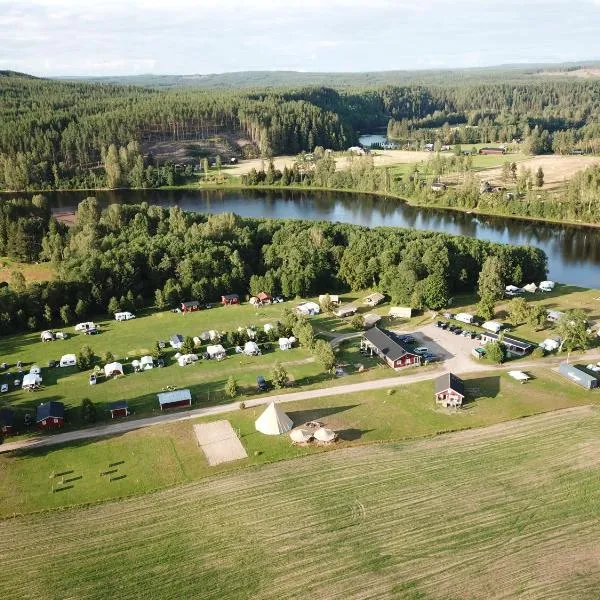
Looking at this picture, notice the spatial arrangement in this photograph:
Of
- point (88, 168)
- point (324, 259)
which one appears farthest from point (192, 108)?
point (324, 259)

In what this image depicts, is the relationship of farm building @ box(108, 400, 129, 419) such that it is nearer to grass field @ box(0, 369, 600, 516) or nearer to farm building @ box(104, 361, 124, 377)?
grass field @ box(0, 369, 600, 516)

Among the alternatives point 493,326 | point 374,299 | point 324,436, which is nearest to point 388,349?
point 493,326

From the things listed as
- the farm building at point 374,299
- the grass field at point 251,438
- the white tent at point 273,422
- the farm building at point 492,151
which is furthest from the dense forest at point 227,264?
the farm building at point 492,151

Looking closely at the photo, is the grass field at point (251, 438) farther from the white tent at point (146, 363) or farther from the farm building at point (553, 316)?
the farm building at point (553, 316)

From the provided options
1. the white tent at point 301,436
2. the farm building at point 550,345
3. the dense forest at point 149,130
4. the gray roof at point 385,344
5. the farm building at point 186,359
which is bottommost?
the white tent at point 301,436

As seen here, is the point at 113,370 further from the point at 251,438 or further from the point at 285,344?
the point at 251,438

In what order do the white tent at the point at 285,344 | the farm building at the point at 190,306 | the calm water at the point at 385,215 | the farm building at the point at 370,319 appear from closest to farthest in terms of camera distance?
the white tent at the point at 285,344, the farm building at the point at 370,319, the farm building at the point at 190,306, the calm water at the point at 385,215
